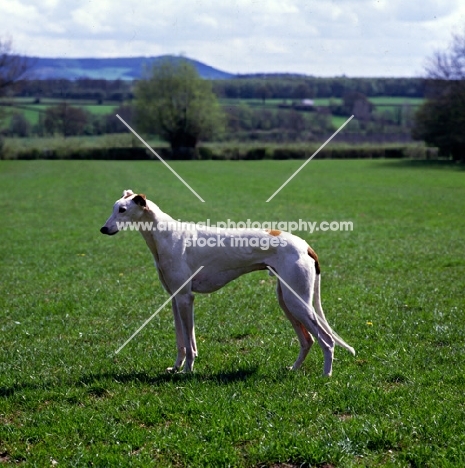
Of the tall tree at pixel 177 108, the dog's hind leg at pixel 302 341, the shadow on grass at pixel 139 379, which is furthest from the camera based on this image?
the tall tree at pixel 177 108

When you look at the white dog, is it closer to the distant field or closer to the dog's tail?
the dog's tail

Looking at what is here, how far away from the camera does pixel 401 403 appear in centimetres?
628

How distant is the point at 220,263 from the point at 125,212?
3.89 ft

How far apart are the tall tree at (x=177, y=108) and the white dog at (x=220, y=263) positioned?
71099 millimetres

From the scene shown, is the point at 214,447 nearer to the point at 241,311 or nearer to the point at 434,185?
the point at 241,311

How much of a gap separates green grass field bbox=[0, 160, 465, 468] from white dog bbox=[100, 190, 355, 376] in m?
0.41

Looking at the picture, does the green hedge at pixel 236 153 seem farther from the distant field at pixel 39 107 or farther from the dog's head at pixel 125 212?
the dog's head at pixel 125 212

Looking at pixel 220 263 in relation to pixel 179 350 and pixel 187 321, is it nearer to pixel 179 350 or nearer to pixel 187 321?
pixel 187 321

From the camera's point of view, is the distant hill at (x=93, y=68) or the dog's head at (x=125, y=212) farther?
the distant hill at (x=93, y=68)

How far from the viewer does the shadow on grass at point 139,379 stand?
23.1 ft

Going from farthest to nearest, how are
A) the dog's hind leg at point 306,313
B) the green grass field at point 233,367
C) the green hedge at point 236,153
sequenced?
the green hedge at point 236,153 < the dog's hind leg at point 306,313 < the green grass field at point 233,367

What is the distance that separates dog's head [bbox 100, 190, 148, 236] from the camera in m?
7.38

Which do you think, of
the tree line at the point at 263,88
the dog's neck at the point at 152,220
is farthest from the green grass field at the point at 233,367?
the tree line at the point at 263,88

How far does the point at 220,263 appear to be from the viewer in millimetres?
7633
